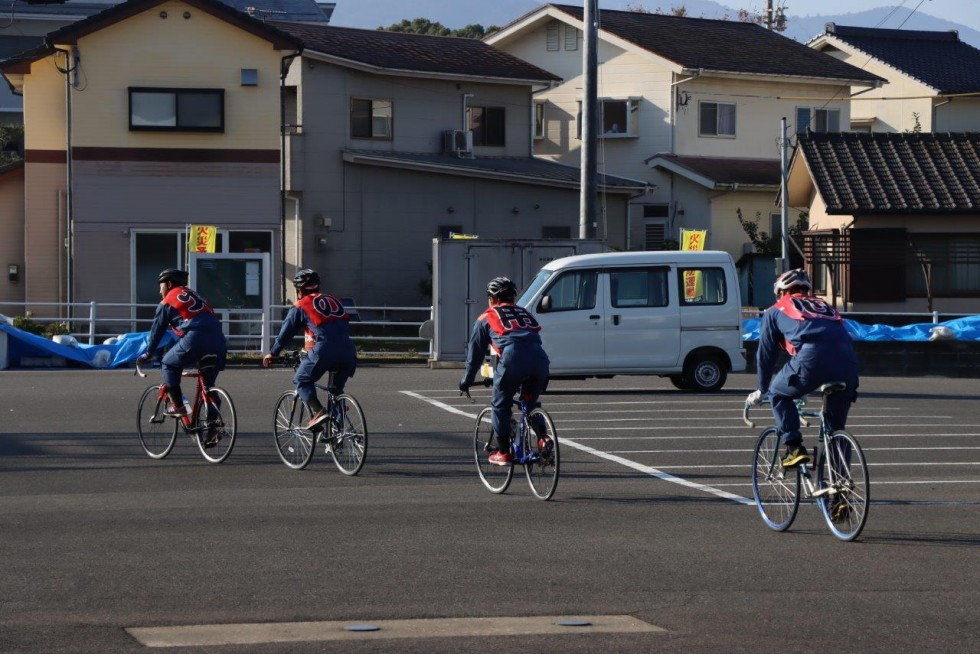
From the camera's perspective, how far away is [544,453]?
10.1m

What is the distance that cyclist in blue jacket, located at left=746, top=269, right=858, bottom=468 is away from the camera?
8.46m

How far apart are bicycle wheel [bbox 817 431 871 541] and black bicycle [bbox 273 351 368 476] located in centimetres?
415

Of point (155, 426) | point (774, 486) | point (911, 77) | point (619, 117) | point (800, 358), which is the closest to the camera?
point (800, 358)

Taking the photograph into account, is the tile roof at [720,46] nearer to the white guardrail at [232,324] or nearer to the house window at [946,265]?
the house window at [946,265]

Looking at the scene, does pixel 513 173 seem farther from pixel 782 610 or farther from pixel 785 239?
pixel 782 610

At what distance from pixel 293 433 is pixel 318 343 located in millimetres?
998

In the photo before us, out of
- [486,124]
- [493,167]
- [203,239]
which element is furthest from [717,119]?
[203,239]

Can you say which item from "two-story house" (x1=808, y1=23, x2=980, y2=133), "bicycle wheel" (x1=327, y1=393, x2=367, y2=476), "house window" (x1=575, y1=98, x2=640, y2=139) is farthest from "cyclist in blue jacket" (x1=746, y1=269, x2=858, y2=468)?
"two-story house" (x1=808, y1=23, x2=980, y2=133)

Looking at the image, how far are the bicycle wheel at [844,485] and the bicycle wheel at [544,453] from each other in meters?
2.21

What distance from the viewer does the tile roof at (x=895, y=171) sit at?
95.6ft

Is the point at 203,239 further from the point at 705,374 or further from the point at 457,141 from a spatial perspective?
the point at 705,374

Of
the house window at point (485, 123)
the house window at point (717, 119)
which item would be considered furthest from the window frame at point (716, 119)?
the house window at point (485, 123)

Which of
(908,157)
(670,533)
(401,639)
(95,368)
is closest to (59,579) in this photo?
(401,639)

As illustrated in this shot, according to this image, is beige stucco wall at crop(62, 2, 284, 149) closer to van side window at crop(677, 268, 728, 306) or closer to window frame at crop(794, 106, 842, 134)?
van side window at crop(677, 268, 728, 306)
